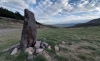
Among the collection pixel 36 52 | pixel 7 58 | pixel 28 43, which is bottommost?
pixel 7 58

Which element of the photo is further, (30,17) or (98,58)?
(30,17)

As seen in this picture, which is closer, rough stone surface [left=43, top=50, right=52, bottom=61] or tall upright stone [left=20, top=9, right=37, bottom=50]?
rough stone surface [left=43, top=50, right=52, bottom=61]

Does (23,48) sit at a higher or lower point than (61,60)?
higher

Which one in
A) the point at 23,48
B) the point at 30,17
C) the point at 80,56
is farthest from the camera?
the point at 30,17

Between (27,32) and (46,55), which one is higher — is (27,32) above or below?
above

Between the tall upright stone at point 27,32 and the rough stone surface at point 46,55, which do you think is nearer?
the rough stone surface at point 46,55

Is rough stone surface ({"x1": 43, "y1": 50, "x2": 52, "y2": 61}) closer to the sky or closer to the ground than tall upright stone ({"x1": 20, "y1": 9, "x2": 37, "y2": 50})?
closer to the ground

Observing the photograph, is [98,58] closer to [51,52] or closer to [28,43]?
[51,52]

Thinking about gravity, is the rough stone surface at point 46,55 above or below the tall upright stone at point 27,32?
below

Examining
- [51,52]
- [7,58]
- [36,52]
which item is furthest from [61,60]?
[7,58]

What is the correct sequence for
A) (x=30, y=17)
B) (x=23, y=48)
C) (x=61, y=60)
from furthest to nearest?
1. (x=30, y=17)
2. (x=23, y=48)
3. (x=61, y=60)

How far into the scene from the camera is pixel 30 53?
4.21 meters

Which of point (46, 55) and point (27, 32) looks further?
point (27, 32)

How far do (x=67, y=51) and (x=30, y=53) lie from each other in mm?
2046
